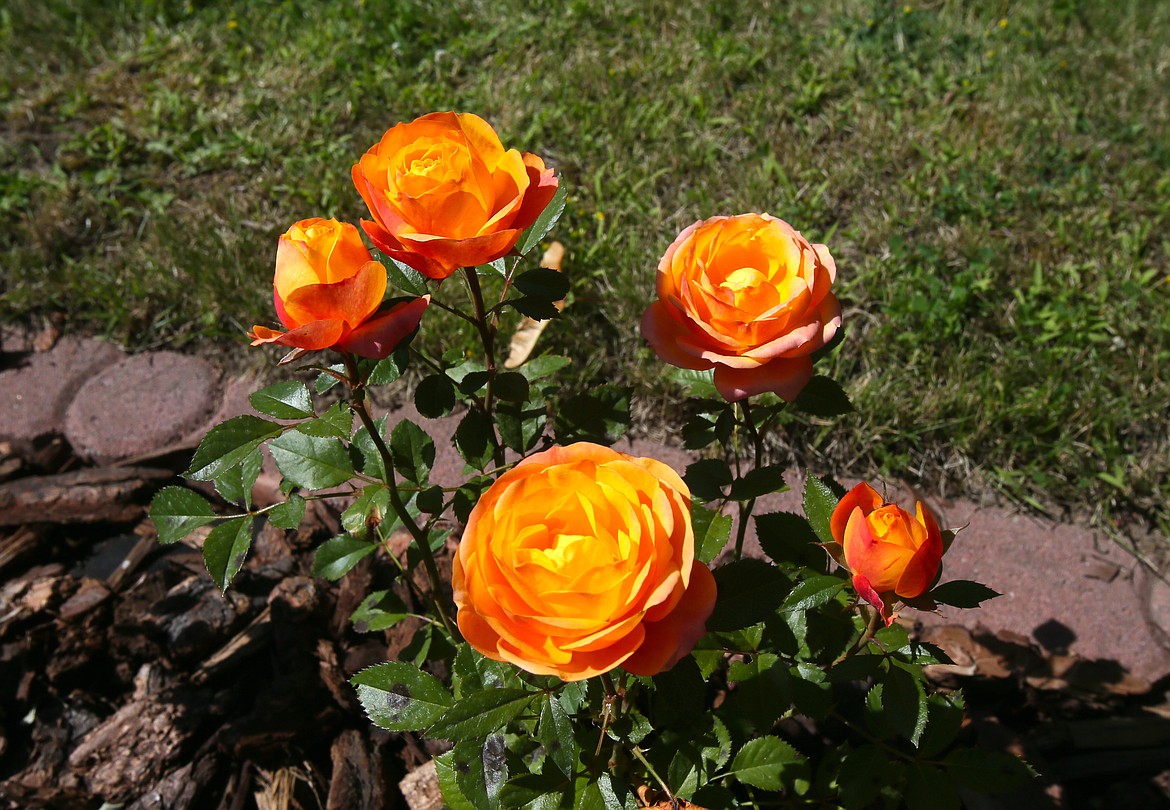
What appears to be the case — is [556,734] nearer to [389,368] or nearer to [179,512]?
[389,368]

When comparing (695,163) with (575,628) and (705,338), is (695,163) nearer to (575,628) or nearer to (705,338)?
(705,338)

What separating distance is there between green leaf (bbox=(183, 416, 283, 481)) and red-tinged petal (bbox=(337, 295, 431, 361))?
30cm

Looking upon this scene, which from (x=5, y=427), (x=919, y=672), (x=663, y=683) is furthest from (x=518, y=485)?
(x=5, y=427)

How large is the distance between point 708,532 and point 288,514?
619 mm

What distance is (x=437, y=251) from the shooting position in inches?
41.8

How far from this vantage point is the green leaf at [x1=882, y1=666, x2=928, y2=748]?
4.13 ft

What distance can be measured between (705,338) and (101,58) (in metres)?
3.76

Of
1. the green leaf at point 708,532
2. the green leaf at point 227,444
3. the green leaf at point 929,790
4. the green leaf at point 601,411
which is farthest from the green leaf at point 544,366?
the green leaf at point 929,790

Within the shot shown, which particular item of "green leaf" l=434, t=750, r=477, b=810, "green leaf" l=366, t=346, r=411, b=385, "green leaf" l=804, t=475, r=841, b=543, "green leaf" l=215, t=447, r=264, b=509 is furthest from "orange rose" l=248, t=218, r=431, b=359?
"green leaf" l=434, t=750, r=477, b=810

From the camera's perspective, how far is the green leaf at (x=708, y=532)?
1391 millimetres

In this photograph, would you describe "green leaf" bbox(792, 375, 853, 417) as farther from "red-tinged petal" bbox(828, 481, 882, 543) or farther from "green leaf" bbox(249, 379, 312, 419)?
"green leaf" bbox(249, 379, 312, 419)

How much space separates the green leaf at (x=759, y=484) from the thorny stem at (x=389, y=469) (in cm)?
48

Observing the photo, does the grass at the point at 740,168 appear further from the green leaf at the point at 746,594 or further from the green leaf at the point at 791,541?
the green leaf at the point at 746,594

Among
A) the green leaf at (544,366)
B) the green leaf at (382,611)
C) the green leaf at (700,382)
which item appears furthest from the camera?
the green leaf at (382,611)
